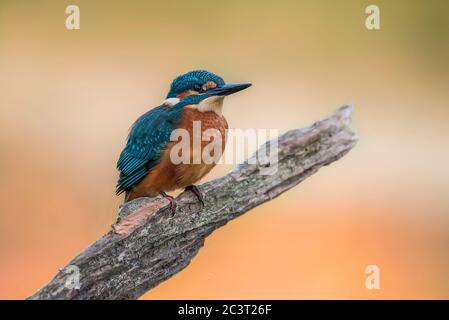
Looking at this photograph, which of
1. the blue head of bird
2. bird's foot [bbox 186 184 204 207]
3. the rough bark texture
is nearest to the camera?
the rough bark texture

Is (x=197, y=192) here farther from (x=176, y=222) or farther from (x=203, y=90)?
(x=203, y=90)

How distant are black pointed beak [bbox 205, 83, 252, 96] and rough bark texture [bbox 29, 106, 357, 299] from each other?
0.44 metres

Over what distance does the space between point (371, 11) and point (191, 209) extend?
3352 mm

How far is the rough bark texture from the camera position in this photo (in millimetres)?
2016

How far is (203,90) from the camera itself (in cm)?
264

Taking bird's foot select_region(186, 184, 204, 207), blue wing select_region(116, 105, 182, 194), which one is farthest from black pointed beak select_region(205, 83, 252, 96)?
bird's foot select_region(186, 184, 204, 207)

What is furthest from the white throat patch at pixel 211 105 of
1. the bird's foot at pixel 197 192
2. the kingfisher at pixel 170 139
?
the bird's foot at pixel 197 192

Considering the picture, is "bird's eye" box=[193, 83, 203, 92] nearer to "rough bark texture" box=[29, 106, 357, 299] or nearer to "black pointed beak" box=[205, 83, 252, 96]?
"black pointed beak" box=[205, 83, 252, 96]

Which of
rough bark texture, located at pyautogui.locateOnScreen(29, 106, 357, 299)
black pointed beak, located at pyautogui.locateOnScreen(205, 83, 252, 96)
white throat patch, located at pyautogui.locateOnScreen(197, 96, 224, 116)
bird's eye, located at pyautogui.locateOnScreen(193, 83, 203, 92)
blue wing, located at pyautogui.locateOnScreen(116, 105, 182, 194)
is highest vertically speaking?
bird's eye, located at pyautogui.locateOnScreen(193, 83, 203, 92)

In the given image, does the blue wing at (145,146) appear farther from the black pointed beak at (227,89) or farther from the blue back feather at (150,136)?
the black pointed beak at (227,89)

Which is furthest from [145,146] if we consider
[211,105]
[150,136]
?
[211,105]

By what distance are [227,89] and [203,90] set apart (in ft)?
0.41

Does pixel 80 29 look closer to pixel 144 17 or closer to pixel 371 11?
pixel 144 17
